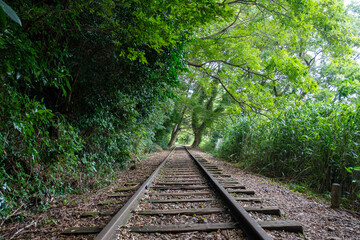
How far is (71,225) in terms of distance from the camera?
7.88 feet

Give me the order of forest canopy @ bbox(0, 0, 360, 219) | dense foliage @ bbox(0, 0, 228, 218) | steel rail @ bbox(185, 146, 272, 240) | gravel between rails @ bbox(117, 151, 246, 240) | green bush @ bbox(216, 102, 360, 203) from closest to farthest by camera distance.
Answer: steel rail @ bbox(185, 146, 272, 240)
gravel between rails @ bbox(117, 151, 246, 240)
dense foliage @ bbox(0, 0, 228, 218)
forest canopy @ bbox(0, 0, 360, 219)
green bush @ bbox(216, 102, 360, 203)

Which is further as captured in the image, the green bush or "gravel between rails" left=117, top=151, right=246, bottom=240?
the green bush

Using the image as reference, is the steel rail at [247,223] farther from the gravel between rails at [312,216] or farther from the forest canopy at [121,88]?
the forest canopy at [121,88]

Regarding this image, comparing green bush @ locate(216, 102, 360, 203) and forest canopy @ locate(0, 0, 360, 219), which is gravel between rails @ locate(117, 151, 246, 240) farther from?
green bush @ locate(216, 102, 360, 203)

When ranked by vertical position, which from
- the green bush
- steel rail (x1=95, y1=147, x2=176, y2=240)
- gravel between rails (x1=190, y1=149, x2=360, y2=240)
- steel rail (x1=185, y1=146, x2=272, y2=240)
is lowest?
steel rail (x1=95, y1=147, x2=176, y2=240)

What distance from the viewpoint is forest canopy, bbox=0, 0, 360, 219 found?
2.46 m

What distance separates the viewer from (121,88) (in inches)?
190

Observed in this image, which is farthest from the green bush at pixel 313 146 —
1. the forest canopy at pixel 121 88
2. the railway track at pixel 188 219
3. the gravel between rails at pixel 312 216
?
the railway track at pixel 188 219

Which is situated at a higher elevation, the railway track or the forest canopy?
the forest canopy

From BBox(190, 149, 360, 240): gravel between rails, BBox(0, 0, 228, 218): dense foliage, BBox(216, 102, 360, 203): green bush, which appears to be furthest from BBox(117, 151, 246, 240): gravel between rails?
BBox(216, 102, 360, 203): green bush

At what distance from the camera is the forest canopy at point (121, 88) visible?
2.46 meters

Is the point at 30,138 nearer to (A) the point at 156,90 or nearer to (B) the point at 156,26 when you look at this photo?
(B) the point at 156,26

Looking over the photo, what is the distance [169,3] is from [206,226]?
329 cm

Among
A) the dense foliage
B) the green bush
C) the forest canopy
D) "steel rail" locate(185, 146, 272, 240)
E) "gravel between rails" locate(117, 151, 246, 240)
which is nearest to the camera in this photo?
"steel rail" locate(185, 146, 272, 240)
